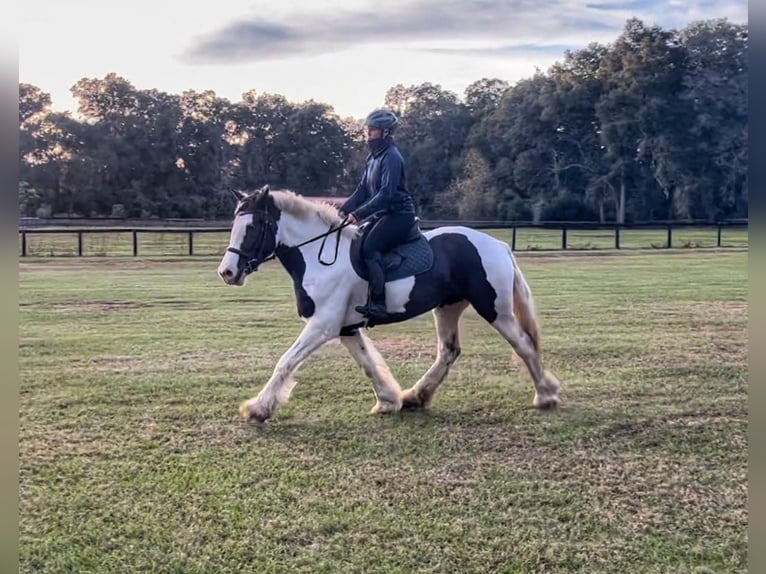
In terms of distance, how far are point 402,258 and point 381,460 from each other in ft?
5.62

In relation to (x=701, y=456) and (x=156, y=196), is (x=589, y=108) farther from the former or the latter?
(x=701, y=456)

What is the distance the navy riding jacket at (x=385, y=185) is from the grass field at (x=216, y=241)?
1755 centimetres

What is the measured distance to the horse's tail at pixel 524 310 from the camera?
5828 mm

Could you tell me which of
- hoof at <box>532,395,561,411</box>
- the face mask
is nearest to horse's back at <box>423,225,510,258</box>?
the face mask

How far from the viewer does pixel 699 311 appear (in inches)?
438

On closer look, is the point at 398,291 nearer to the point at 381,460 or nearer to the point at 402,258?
the point at 402,258

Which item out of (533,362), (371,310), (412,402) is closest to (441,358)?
(412,402)

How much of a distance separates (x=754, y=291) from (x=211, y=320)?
9487 millimetres

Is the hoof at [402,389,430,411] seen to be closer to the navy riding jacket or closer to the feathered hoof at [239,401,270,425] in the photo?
the feathered hoof at [239,401,270,425]

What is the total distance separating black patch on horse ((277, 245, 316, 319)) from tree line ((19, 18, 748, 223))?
28071 mm

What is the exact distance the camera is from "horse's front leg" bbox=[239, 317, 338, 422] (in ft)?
17.0

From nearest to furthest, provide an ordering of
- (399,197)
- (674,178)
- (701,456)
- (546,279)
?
(701,456)
(399,197)
(546,279)
(674,178)

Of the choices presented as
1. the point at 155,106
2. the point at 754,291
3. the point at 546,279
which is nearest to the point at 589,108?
the point at 155,106

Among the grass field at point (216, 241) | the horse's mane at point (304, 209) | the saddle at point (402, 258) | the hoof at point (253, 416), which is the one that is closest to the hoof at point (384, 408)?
the hoof at point (253, 416)
